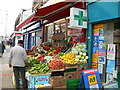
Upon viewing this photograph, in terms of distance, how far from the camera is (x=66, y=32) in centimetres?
900

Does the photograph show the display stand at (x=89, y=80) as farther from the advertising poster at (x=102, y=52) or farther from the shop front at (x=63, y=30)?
the shop front at (x=63, y=30)

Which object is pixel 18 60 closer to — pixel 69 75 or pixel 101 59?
pixel 69 75

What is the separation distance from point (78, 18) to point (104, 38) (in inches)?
49.0

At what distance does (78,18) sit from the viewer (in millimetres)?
5945

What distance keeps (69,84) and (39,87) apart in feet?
2.72

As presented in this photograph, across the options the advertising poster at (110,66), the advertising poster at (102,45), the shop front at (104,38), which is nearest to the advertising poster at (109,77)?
the shop front at (104,38)

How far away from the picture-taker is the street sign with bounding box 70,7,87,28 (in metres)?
5.80

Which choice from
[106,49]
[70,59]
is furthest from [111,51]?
[70,59]

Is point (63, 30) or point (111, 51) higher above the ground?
point (63, 30)

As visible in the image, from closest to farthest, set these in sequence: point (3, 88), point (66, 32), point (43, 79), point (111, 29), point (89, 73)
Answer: point (89, 73) → point (43, 79) → point (111, 29) → point (3, 88) → point (66, 32)

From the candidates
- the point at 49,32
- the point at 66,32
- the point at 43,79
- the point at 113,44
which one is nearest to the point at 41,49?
the point at 66,32

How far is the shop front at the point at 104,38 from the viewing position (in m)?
5.00

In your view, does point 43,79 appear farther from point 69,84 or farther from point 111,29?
point 111,29

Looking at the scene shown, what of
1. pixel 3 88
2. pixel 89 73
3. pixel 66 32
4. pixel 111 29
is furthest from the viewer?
pixel 66 32
